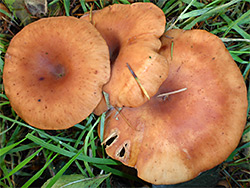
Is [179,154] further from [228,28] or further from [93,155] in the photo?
[228,28]

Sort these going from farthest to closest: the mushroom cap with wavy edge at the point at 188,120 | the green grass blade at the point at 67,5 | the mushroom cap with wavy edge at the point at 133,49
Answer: the green grass blade at the point at 67,5
the mushroom cap with wavy edge at the point at 188,120
the mushroom cap with wavy edge at the point at 133,49

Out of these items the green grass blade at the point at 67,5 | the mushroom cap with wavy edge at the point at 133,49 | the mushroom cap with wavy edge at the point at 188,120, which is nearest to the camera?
the mushroom cap with wavy edge at the point at 133,49

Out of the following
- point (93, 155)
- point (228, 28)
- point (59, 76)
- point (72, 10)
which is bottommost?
point (93, 155)

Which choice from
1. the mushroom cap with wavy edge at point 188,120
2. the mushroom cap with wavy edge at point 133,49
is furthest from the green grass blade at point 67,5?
the mushroom cap with wavy edge at point 188,120

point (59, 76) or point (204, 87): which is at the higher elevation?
point (59, 76)

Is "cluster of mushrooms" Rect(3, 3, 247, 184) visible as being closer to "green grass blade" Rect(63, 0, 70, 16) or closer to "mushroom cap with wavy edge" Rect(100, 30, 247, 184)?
"mushroom cap with wavy edge" Rect(100, 30, 247, 184)

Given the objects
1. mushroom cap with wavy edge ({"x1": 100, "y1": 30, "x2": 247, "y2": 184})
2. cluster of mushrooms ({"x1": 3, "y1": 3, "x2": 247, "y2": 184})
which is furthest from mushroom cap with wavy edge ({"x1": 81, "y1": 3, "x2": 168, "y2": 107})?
mushroom cap with wavy edge ({"x1": 100, "y1": 30, "x2": 247, "y2": 184})

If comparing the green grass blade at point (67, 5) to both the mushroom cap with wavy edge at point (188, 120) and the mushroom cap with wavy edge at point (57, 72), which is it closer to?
the mushroom cap with wavy edge at point (57, 72)

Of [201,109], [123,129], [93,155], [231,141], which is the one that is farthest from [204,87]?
[93,155]
